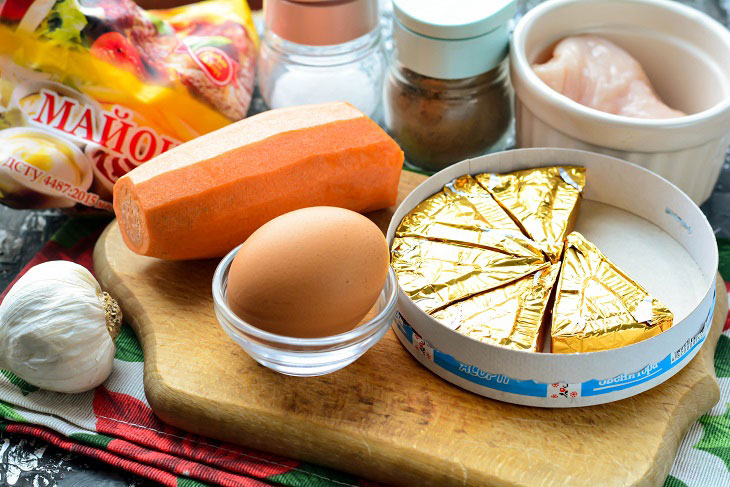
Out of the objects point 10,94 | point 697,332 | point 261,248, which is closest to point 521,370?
point 697,332

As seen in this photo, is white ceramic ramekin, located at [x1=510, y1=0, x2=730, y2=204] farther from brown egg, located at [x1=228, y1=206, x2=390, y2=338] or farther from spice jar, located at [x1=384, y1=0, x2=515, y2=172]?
brown egg, located at [x1=228, y1=206, x2=390, y2=338]

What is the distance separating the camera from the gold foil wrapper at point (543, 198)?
126 cm

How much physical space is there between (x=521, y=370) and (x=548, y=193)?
1.20 ft

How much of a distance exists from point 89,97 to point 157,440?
60 centimetres

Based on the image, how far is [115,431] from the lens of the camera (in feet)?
3.73

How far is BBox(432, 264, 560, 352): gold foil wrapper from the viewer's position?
109 centimetres

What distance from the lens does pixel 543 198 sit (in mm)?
1311

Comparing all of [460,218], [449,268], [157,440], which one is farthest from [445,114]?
[157,440]

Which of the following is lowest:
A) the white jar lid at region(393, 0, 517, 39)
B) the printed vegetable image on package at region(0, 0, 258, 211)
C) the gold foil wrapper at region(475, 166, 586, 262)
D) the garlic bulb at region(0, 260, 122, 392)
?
the garlic bulb at region(0, 260, 122, 392)

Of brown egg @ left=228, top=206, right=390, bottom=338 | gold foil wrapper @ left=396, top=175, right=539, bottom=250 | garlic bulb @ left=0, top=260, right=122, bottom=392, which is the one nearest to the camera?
brown egg @ left=228, top=206, right=390, bottom=338

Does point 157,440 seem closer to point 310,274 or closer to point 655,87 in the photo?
point 310,274

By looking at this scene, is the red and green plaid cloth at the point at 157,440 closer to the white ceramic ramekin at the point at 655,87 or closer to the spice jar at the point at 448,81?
the white ceramic ramekin at the point at 655,87

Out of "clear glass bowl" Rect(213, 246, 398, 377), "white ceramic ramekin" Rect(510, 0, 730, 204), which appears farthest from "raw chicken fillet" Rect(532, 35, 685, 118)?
"clear glass bowl" Rect(213, 246, 398, 377)

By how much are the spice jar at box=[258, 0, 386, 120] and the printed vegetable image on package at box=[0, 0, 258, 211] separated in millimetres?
141
